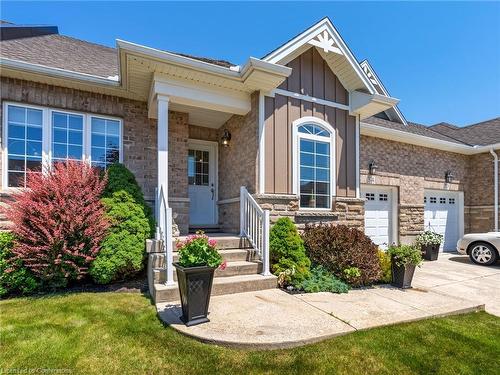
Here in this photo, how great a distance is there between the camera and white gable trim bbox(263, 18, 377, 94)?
18.3 ft

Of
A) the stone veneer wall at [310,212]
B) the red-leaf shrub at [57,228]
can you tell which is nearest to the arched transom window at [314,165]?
the stone veneer wall at [310,212]

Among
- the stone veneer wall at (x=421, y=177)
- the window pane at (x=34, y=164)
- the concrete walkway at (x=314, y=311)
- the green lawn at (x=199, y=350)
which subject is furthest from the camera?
the stone veneer wall at (x=421, y=177)

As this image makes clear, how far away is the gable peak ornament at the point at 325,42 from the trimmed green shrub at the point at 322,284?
473 centimetres

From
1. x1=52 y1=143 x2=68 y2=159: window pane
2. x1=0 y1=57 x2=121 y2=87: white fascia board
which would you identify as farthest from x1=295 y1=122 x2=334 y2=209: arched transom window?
x1=52 y1=143 x2=68 y2=159: window pane

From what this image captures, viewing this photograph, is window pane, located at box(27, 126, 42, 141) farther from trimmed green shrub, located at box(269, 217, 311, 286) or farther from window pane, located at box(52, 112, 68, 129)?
trimmed green shrub, located at box(269, 217, 311, 286)

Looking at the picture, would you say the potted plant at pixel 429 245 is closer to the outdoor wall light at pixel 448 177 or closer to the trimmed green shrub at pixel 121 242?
the outdoor wall light at pixel 448 177

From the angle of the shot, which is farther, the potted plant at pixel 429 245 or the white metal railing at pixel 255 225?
the potted plant at pixel 429 245

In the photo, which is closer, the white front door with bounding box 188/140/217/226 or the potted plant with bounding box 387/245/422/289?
the potted plant with bounding box 387/245/422/289

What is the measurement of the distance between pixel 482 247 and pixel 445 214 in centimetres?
266

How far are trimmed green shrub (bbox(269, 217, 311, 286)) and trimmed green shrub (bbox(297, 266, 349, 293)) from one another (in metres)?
0.13

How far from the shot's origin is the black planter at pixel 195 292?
3.13 m

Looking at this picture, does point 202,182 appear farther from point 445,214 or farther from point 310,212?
point 445,214

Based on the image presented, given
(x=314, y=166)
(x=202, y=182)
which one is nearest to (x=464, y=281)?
(x=314, y=166)

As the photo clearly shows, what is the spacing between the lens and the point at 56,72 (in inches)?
203
